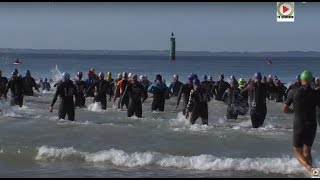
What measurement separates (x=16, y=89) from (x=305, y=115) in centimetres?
1031

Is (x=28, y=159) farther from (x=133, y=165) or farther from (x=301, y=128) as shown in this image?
(x=301, y=128)

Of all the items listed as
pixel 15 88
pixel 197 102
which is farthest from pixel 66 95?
pixel 15 88

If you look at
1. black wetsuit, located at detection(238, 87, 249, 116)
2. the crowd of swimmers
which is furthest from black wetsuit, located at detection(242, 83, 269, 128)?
black wetsuit, located at detection(238, 87, 249, 116)

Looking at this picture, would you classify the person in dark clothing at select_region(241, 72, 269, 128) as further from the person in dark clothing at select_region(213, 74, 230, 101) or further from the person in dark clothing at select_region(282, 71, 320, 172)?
the person in dark clothing at select_region(213, 74, 230, 101)

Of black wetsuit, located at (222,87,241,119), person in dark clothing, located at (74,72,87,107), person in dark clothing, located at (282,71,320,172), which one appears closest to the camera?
person in dark clothing, located at (282,71,320,172)

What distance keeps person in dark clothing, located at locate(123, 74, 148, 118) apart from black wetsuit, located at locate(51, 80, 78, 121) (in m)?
2.24

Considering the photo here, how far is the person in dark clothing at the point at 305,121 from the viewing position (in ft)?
27.3

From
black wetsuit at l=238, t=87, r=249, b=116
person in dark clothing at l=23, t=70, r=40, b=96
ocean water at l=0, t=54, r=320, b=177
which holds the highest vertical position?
person in dark clothing at l=23, t=70, r=40, b=96

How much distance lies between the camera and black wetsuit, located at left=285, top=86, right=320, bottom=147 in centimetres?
834

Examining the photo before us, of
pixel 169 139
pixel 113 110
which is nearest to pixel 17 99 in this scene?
pixel 113 110

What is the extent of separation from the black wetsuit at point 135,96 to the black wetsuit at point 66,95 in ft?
7.35

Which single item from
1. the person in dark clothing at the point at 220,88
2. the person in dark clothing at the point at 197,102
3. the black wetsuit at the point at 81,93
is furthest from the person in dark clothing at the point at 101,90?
the person in dark clothing at the point at 197,102

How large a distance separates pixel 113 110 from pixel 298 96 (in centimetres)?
1128

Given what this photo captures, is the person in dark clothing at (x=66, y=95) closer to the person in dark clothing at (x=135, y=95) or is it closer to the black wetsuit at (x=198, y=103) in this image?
the person in dark clothing at (x=135, y=95)
